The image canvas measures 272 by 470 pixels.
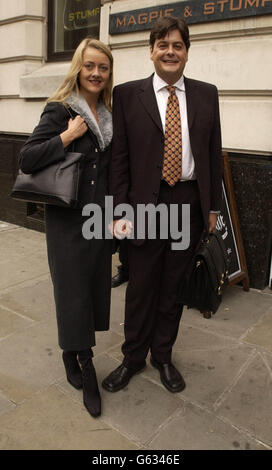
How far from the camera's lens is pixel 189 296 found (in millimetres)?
2594

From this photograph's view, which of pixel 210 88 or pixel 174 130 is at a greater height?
pixel 210 88

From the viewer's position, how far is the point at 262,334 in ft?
11.2

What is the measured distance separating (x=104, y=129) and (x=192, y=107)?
53 centimetres

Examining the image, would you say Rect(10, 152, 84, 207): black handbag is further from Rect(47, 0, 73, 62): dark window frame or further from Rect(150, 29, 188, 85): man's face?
Rect(47, 0, 73, 62): dark window frame

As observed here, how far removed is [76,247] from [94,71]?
37.7 inches

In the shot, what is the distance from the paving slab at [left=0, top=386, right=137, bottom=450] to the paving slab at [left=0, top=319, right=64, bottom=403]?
162 mm

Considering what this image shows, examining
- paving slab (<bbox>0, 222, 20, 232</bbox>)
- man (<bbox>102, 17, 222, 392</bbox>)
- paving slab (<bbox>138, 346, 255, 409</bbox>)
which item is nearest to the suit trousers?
man (<bbox>102, 17, 222, 392</bbox>)

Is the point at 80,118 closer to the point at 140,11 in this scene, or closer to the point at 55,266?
the point at 55,266

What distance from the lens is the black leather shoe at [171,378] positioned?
105 inches

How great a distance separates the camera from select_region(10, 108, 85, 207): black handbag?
2.16 m

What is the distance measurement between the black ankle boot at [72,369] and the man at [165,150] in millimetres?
223

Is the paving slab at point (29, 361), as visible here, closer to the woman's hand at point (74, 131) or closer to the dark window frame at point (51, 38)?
the woman's hand at point (74, 131)
